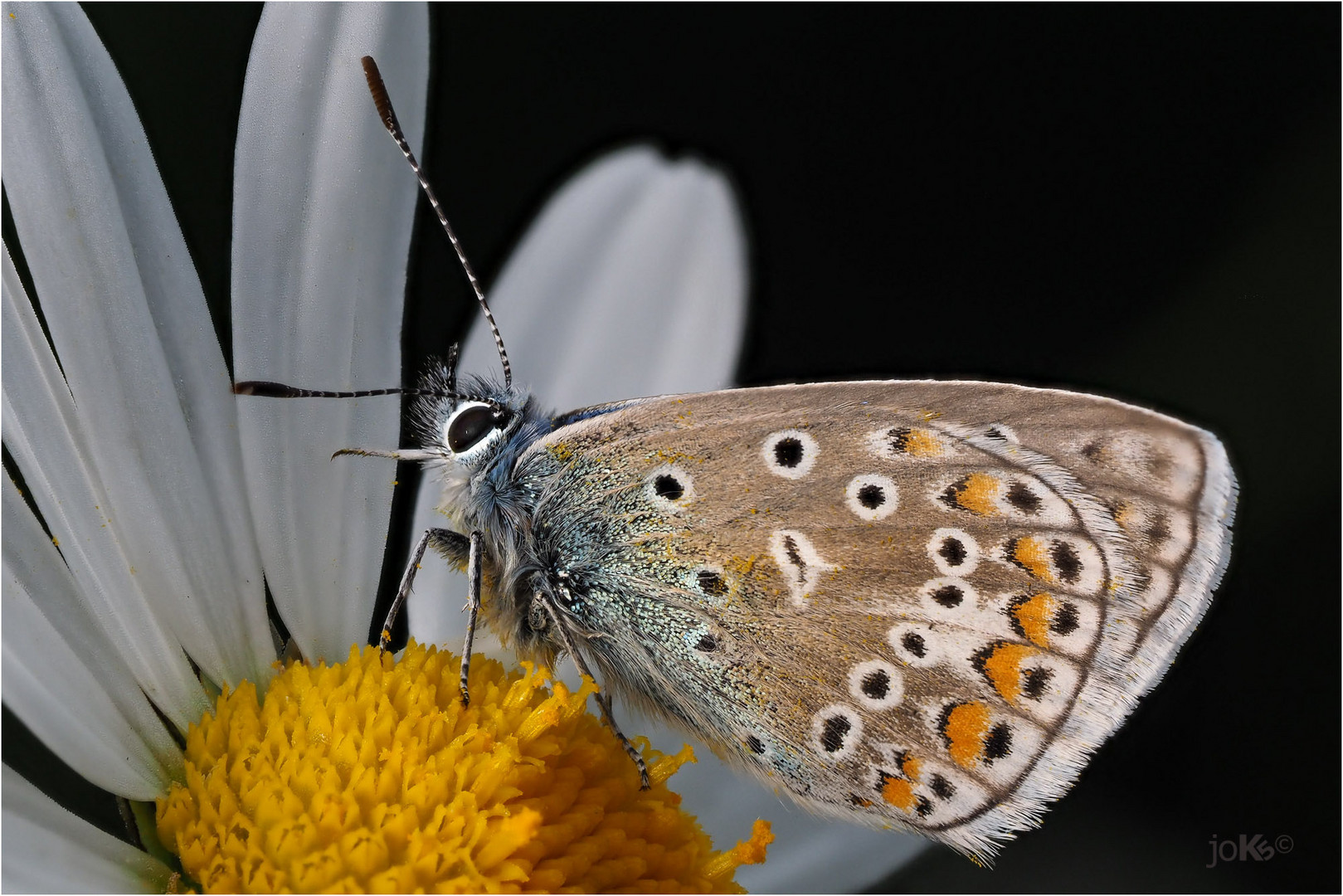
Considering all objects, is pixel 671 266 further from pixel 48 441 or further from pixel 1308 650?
pixel 1308 650

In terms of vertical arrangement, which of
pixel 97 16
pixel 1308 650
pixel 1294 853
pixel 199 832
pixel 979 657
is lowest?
pixel 1294 853

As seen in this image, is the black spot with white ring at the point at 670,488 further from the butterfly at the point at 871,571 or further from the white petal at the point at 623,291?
the white petal at the point at 623,291

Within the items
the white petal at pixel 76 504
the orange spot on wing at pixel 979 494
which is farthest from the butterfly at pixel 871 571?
the white petal at pixel 76 504

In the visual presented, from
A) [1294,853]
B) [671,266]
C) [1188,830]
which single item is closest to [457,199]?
[671,266]

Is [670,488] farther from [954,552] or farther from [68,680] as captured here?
[68,680]

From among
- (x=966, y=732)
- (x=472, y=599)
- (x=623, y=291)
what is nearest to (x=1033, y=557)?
(x=966, y=732)
